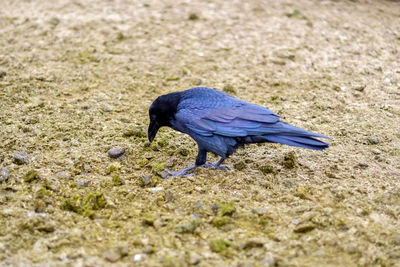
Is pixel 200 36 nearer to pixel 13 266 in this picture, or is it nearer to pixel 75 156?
pixel 75 156

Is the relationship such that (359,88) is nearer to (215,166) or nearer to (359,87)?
(359,87)

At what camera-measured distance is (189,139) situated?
4.64 metres

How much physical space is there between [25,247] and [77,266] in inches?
16.9

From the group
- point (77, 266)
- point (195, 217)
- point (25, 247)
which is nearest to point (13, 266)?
point (25, 247)

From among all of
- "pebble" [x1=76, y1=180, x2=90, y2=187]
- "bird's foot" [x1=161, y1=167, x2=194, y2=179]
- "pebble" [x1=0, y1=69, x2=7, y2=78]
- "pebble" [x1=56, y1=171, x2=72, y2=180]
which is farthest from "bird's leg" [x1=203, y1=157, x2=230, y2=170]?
"pebble" [x1=0, y1=69, x2=7, y2=78]

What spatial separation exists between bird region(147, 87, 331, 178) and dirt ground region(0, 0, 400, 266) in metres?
0.27

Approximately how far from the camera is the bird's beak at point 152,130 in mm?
4191

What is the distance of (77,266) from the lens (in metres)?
2.68

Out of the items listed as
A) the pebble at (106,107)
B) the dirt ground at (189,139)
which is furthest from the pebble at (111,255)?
the pebble at (106,107)

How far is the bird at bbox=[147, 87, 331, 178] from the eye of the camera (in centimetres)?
366

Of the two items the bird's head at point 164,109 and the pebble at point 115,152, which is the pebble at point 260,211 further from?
the pebble at point 115,152

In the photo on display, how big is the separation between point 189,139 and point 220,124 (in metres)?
0.87

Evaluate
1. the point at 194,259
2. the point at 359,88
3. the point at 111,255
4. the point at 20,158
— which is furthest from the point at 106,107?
the point at 359,88

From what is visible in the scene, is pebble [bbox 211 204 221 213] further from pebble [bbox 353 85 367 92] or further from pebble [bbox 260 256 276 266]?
pebble [bbox 353 85 367 92]
